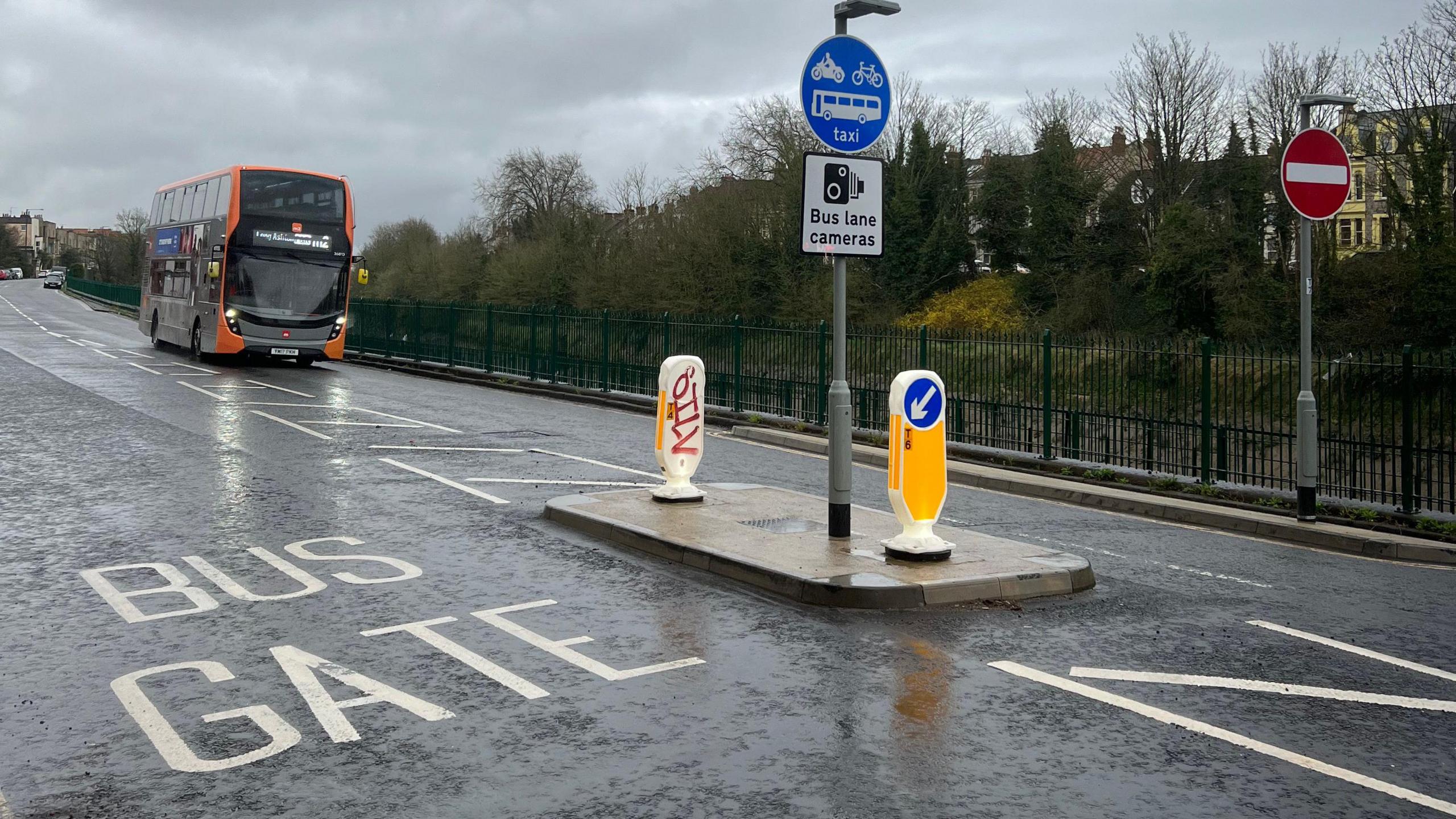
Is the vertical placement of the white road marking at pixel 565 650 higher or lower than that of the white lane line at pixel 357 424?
lower

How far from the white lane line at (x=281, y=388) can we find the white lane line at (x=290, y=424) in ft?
10.4

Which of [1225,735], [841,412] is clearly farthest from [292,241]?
[1225,735]

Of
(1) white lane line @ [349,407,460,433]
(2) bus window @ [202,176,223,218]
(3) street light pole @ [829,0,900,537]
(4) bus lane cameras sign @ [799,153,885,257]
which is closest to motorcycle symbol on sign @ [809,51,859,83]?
(3) street light pole @ [829,0,900,537]

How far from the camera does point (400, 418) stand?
19453 millimetres

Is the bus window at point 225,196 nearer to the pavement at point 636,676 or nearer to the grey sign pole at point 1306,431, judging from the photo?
the pavement at point 636,676

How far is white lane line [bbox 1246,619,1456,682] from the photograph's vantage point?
651 centimetres

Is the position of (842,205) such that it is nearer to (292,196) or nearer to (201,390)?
(201,390)

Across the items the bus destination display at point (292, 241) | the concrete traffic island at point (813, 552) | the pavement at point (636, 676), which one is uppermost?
the bus destination display at point (292, 241)

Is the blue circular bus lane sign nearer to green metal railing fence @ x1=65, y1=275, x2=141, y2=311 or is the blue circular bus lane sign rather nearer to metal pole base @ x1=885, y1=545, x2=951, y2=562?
metal pole base @ x1=885, y1=545, x2=951, y2=562

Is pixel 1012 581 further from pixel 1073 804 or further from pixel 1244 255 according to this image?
pixel 1244 255

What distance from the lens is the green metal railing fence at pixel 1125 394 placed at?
1273 centimetres

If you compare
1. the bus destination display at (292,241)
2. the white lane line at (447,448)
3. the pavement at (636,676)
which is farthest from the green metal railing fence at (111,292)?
the pavement at (636,676)

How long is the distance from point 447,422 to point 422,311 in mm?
15003

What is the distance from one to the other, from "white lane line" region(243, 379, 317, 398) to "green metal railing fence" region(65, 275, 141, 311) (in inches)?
1384
